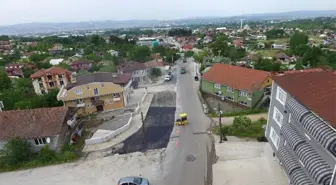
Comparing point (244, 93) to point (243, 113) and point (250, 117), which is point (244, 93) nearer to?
point (243, 113)

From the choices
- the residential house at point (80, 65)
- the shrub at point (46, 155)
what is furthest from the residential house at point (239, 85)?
the residential house at point (80, 65)

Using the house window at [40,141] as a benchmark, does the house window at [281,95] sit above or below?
above

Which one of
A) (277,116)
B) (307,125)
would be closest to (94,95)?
(277,116)

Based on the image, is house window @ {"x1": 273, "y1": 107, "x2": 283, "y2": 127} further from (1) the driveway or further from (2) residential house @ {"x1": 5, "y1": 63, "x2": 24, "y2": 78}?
(2) residential house @ {"x1": 5, "y1": 63, "x2": 24, "y2": 78}

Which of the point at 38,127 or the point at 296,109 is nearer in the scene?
the point at 296,109

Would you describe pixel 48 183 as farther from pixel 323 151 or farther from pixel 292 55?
pixel 292 55

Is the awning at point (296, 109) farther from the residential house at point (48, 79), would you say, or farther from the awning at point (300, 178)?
the residential house at point (48, 79)
